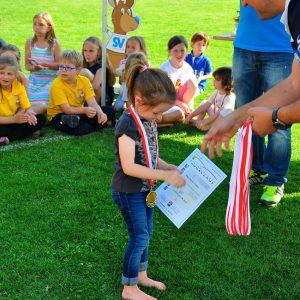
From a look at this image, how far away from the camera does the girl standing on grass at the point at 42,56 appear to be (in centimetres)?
678

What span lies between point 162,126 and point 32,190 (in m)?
2.26

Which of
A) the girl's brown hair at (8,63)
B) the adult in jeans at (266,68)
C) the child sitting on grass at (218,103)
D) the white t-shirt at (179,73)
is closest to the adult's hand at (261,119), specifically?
the adult in jeans at (266,68)

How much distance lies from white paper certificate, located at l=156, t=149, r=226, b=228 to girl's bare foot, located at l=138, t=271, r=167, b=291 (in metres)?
0.43

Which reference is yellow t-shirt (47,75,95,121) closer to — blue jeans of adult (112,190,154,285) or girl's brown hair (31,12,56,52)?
girl's brown hair (31,12,56,52)

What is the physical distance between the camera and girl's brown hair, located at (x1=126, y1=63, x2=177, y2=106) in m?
2.77

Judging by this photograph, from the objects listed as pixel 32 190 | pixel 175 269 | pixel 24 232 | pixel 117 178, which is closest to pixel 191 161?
pixel 117 178

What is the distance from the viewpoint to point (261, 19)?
4027 millimetres

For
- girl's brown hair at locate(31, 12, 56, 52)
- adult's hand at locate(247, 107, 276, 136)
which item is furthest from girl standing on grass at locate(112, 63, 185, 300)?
girl's brown hair at locate(31, 12, 56, 52)

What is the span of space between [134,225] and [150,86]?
0.74m

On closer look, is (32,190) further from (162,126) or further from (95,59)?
(95,59)

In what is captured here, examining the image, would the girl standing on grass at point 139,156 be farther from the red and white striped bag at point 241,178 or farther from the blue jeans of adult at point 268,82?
the blue jeans of adult at point 268,82

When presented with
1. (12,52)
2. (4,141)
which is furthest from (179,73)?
(4,141)

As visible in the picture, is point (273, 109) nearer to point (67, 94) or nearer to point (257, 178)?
point (257, 178)

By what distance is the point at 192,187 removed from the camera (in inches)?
119
